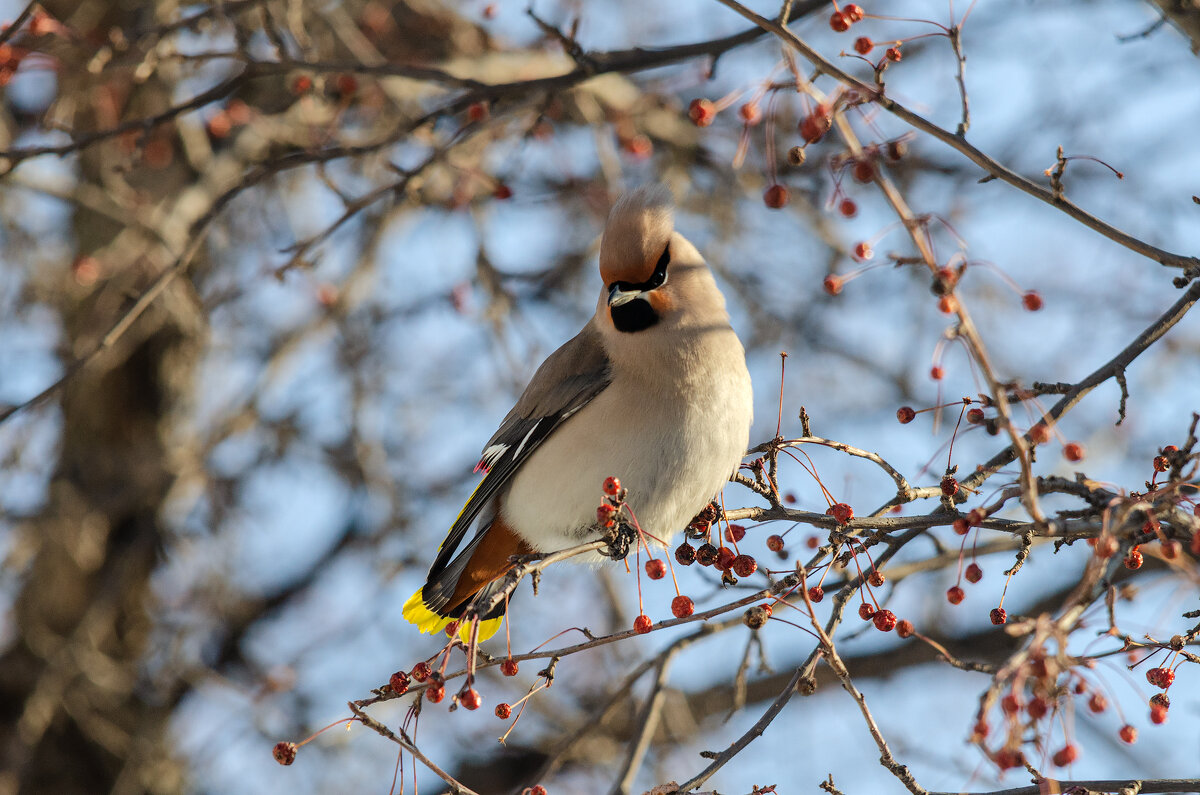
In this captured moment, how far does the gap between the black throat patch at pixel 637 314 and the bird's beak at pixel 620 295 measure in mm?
53

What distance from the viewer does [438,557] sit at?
4.06 m

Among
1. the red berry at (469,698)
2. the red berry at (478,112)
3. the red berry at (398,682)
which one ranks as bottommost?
the red berry at (469,698)

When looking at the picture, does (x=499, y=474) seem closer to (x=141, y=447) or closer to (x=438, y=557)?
(x=438, y=557)

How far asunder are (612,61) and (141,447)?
4.96 metres

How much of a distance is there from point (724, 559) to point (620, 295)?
107cm

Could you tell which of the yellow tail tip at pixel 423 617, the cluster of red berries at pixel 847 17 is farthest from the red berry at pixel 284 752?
the cluster of red berries at pixel 847 17

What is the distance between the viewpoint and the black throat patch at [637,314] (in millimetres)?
3924

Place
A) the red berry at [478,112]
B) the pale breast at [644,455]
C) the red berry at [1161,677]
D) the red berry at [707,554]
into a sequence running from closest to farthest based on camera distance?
the red berry at [1161,677]
the red berry at [707,554]
the pale breast at [644,455]
the red berry at [478,112]

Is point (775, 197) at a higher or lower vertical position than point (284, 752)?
higher

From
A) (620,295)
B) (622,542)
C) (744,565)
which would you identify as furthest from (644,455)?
(744,565)

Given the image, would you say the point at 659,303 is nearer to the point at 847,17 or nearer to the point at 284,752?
the point at 847,17

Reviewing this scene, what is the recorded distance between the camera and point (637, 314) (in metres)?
3.95

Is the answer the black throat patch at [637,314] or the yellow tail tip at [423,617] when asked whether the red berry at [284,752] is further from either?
the black throat patch at [637,314]

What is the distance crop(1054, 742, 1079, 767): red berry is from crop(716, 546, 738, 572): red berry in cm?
100
